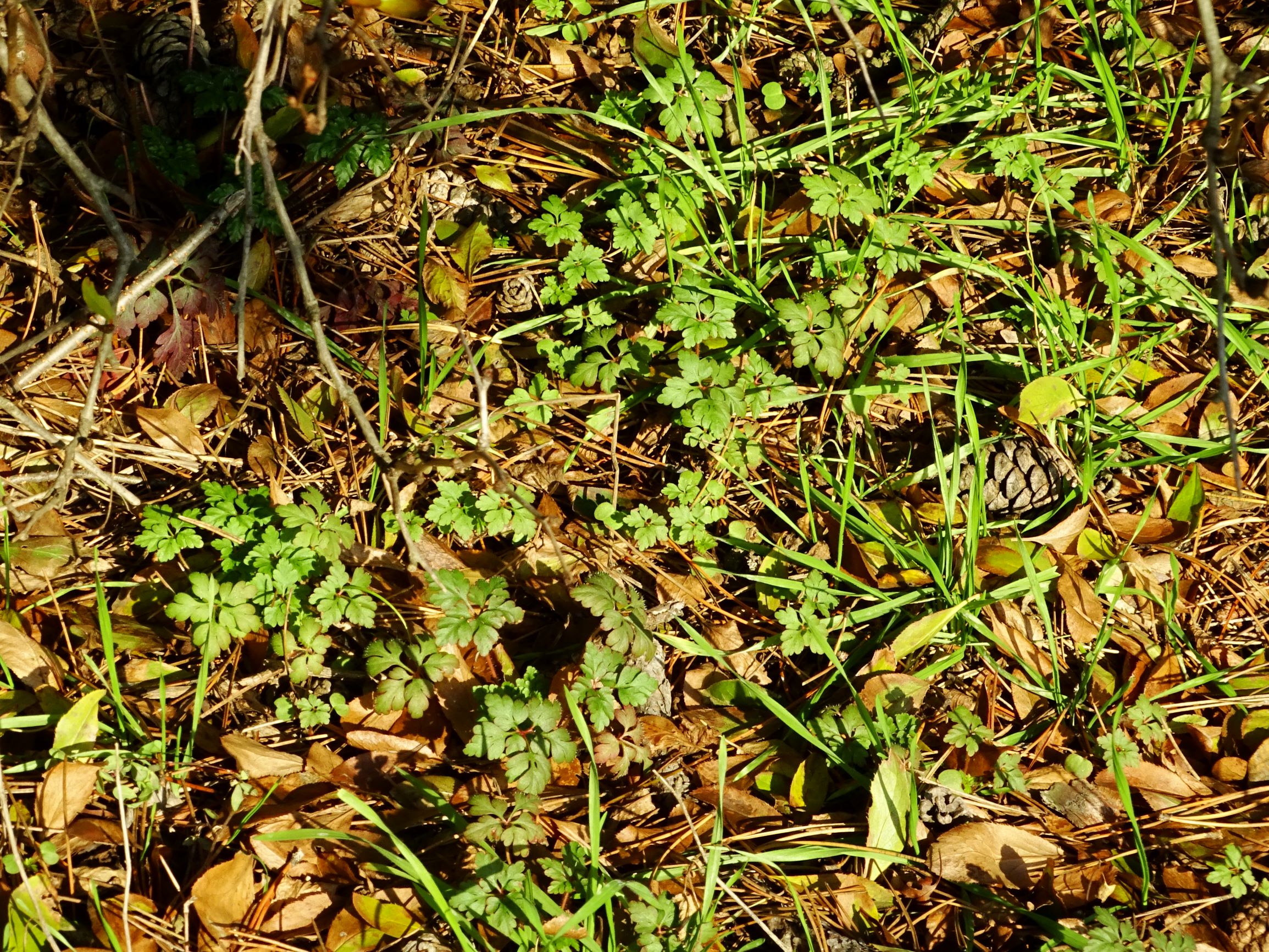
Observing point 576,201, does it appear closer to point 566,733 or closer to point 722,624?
point 722,624

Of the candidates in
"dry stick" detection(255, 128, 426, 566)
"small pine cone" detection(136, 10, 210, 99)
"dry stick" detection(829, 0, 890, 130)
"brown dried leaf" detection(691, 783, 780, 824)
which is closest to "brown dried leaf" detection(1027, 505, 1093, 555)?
"brown dried leaf" detection(691, 783, 780, 824)

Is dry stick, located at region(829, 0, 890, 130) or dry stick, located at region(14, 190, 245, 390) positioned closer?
dry stick, located at region(829, 0, 890, 130)

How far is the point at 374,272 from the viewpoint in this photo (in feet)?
8.70

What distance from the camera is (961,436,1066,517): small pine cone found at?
2531mm

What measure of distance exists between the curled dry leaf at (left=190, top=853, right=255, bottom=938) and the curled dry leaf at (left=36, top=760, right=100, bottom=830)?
32cm

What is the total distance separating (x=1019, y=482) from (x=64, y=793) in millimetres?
2399

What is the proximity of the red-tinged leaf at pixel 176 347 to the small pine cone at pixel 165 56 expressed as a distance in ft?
2.33

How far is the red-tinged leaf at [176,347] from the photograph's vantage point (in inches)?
94.6

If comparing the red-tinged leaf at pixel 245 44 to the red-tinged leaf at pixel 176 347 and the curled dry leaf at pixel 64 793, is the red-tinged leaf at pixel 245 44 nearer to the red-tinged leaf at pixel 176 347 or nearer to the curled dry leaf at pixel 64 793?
the red-tinged leaf at pixel 176 347

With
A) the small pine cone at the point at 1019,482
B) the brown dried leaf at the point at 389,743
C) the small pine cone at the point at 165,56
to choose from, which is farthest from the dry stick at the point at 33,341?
the small pine cone at the point at 1019,482

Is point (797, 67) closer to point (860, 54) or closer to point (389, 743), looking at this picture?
point (860, 54)

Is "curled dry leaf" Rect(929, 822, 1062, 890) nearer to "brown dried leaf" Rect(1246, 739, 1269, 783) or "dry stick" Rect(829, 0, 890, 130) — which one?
"brown dried leaf" Rect(1246, 739, 1269, 783)

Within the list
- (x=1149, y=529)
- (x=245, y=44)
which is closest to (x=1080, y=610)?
(x=1149, y=529)

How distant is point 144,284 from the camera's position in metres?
2.27
